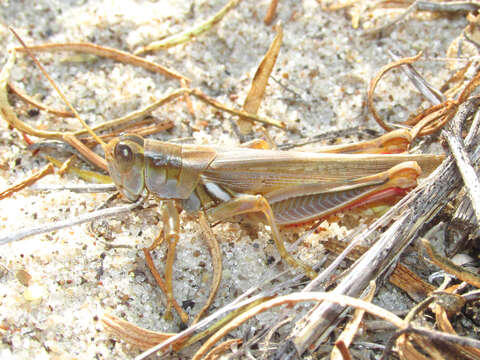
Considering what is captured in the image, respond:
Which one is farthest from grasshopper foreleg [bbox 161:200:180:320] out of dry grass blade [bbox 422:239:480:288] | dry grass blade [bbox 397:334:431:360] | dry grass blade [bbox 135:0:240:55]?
dry grass blade [bbox 135:0:240:55]

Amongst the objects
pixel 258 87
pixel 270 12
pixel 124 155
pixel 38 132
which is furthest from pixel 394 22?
pixel 38 132

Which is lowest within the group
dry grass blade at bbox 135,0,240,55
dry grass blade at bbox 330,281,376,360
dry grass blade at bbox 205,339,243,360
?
dry grass blade at bbox 330,281,376,360

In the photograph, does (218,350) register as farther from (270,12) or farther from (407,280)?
(270,12)

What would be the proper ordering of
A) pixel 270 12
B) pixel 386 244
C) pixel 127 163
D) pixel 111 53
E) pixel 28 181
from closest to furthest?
pixel 386 244, pixel 127 163, pixel 28 181, pixel 111 53, pixel 270 12

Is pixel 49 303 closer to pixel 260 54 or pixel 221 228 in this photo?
pixel 221 228

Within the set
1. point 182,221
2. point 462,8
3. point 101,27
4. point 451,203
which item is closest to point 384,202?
point 451,203

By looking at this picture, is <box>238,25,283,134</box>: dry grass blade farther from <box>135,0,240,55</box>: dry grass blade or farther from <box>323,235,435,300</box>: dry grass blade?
Result: <box>323,235,435,300</box>: dry grass blade
